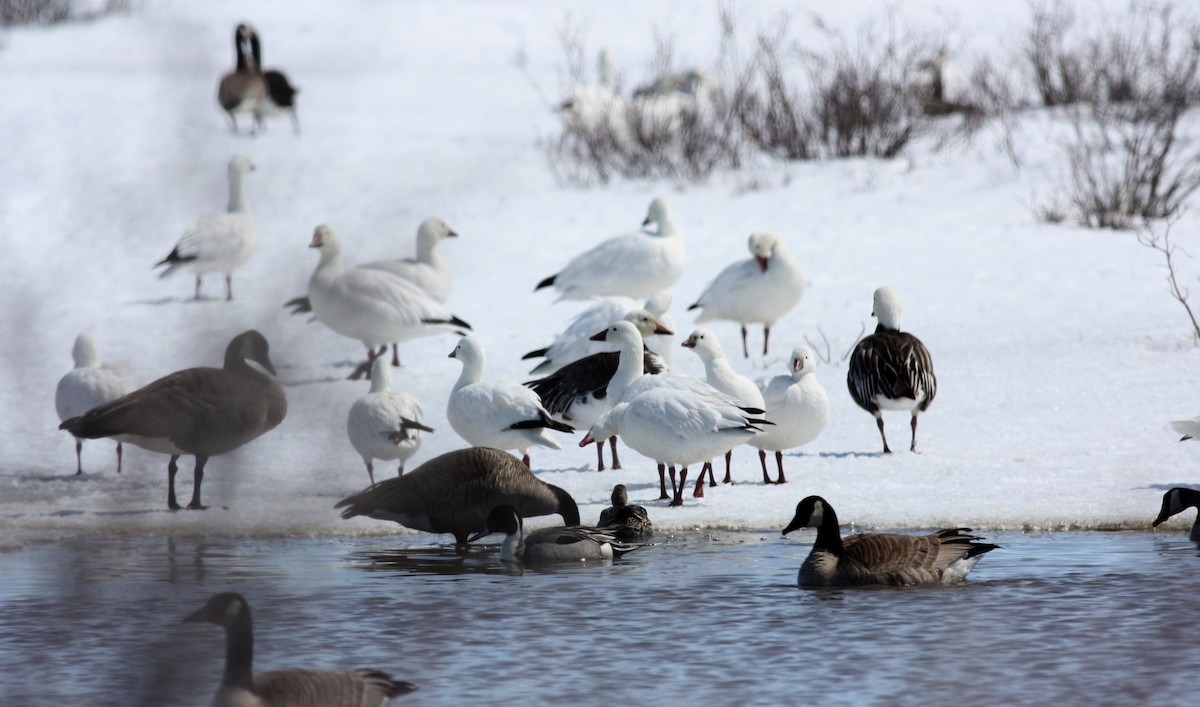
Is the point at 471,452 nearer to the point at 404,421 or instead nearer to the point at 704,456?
the point at 404,421

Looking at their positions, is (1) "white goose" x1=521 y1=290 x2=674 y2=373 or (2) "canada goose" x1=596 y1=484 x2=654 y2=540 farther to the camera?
(1) "white goose" x1=521 y1=290 x2=674 y2=373

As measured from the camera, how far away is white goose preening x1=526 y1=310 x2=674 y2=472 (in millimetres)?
9406

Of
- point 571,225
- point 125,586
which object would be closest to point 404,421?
point 125,586

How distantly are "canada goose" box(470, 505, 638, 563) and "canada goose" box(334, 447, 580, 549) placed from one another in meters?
0.31

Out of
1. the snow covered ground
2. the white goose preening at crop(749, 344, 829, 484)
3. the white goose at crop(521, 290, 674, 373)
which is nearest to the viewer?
the snow covered ground

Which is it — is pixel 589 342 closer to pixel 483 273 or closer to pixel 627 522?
pixel 627 522

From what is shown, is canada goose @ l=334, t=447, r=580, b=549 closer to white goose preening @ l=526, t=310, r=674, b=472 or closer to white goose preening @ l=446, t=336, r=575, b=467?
white goose preening @ l=446, t=336, r=575, b=467

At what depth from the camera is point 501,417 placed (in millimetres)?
8664

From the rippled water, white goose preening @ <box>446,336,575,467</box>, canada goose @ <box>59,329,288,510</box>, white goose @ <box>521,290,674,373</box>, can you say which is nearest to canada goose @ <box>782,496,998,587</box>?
the rippled water

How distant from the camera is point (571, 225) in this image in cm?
1750

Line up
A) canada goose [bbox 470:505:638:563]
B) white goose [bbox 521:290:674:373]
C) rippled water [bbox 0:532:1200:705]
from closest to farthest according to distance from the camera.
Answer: rippled water [bbox 0:532:1200:705], canada goose [bbox 470:505:638:563], white goose [bbox 521:290:674:373]

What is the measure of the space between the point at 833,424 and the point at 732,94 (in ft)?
37.8

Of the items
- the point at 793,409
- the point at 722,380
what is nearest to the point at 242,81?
the point at 793,409

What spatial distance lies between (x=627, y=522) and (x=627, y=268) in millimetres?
6399
